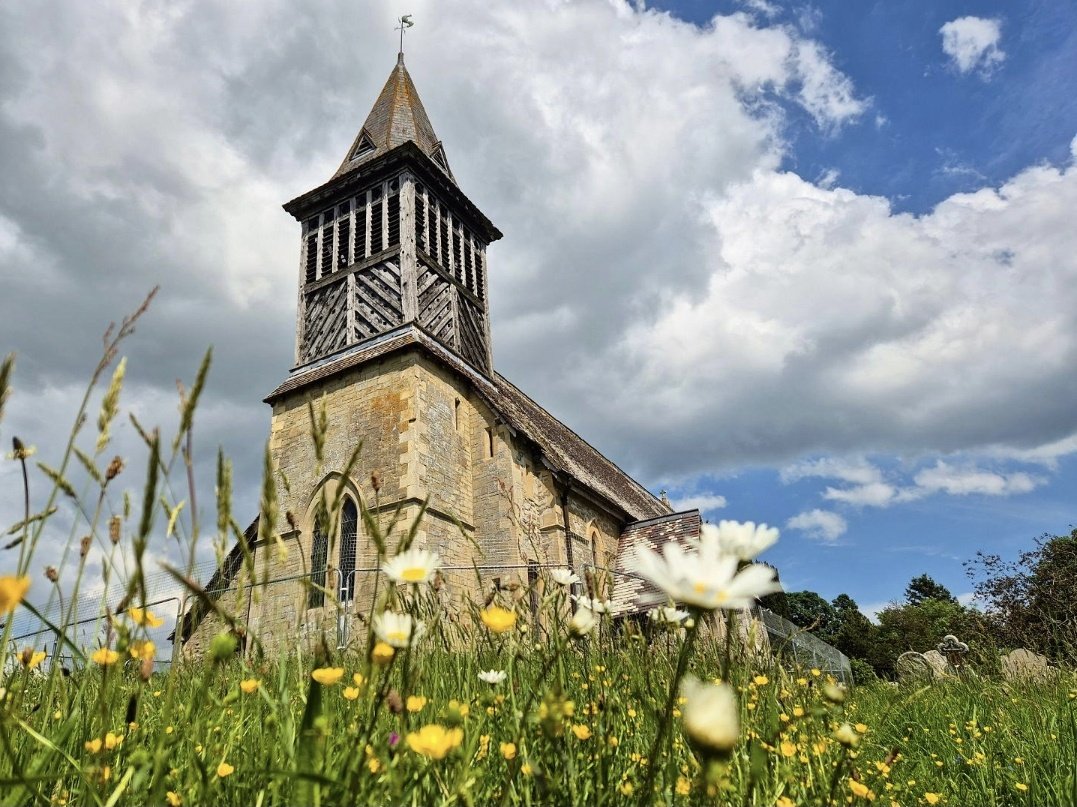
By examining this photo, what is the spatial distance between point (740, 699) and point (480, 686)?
116 centimetres

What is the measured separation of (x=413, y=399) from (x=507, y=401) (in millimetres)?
5376

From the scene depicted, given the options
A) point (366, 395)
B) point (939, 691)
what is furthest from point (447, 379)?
point (939, 691)

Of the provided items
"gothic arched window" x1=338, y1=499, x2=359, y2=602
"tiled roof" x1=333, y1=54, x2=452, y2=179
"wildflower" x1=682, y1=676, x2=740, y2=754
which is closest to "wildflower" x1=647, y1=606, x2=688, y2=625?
"wildflower" x1=682, y1=676, x2=740, y2=754

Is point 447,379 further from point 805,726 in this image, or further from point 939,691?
point 805,726

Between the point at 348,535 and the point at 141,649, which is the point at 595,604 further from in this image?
the point at 348,535

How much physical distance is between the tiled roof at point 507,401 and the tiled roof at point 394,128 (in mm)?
6634

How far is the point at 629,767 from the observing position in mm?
2137

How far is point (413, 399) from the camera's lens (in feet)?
49.1

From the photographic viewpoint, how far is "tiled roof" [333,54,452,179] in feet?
70.1

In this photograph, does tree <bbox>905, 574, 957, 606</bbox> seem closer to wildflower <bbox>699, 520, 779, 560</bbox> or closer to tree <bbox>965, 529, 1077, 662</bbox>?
tree <bbox>965, 529, 1077, 662</bbox>

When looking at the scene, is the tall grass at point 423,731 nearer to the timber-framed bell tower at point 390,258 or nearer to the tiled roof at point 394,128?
the timber-framed bell tower at point 390,258

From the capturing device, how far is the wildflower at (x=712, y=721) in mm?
782

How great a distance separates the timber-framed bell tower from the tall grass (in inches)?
568

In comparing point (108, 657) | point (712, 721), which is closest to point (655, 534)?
point (108, 657)
